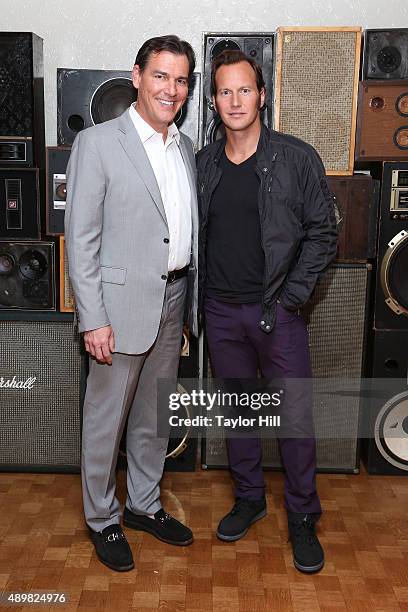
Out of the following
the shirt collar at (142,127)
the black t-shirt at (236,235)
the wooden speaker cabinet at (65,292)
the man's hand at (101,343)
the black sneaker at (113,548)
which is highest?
the shirt collar at (142,127)

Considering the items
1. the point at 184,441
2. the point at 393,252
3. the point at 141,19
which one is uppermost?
the point at 141,19

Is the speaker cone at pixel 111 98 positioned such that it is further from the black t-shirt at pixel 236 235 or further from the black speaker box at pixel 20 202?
the black t-shirt at pixel 236 235

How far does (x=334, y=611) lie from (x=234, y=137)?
4.51ft

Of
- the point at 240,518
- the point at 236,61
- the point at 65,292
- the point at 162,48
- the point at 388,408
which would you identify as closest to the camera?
the point at 162,48

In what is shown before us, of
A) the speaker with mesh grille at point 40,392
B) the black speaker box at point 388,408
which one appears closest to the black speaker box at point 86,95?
the speaker with mesh grille at point 40,392

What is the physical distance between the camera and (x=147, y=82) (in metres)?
1.93

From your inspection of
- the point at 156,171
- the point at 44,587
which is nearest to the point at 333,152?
the point at 156,171

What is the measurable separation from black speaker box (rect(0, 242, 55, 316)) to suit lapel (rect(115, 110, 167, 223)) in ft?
2.26

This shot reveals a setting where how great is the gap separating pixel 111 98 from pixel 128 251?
792 mm

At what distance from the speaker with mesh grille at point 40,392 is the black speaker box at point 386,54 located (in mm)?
1393

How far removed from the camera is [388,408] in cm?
261

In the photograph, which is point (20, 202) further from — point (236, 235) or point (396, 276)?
point (396, 276)

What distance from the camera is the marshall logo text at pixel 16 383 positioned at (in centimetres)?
256

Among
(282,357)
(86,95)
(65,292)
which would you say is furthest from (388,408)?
(86,95)
